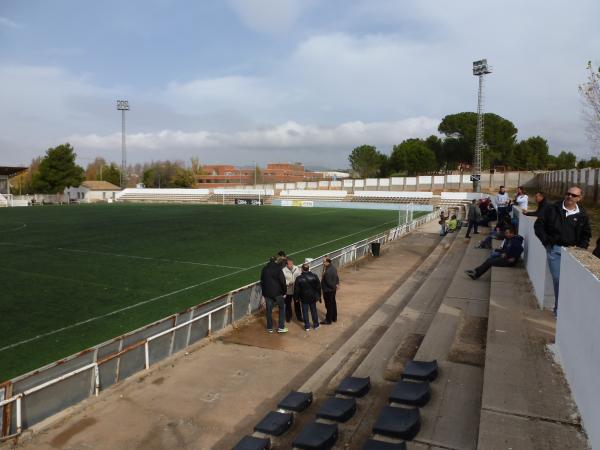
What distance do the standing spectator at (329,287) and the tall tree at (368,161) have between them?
106255 millimetres

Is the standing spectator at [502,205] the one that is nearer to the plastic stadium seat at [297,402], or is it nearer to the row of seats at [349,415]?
the row of seats at [349,415]

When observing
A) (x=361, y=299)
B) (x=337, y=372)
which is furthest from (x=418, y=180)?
(x=337, y=372)

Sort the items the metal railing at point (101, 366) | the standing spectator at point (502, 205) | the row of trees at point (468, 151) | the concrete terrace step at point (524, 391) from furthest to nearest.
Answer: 1. the row of trees at point (468, 151)
2. the standing spectator at point (502, 205)
3. the metal railing at point (101, 366)
4. the concrete terrace step at point (524, 391)

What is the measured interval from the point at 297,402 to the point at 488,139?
319ft

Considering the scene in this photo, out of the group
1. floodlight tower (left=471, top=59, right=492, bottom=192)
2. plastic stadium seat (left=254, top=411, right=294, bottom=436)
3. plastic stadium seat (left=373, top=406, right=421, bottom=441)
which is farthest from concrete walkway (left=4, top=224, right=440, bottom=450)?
floodlight tower (left=471, top=59, right=492, bottom=192)

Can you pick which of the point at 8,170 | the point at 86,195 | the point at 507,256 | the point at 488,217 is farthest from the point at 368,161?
the point at 507,256

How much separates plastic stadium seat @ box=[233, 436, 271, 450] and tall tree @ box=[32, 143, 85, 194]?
7945cm

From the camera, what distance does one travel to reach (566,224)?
681 cm

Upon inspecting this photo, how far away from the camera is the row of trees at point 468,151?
91.4m

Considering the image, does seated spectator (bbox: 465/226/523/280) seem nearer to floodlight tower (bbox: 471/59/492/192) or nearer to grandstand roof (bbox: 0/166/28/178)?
floodlight tower (bbox: 471/59/492/192)

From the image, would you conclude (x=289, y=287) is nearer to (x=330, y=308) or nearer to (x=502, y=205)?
(x=330, y=308)

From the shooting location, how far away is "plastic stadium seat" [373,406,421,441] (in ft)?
15.3

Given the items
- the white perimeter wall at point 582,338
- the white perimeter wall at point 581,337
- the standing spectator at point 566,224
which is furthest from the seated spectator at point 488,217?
the white perimeter wall at point 582,338

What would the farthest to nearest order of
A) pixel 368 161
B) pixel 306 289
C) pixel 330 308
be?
pixel 368 161, pixel 330 308, pixel 306 289
